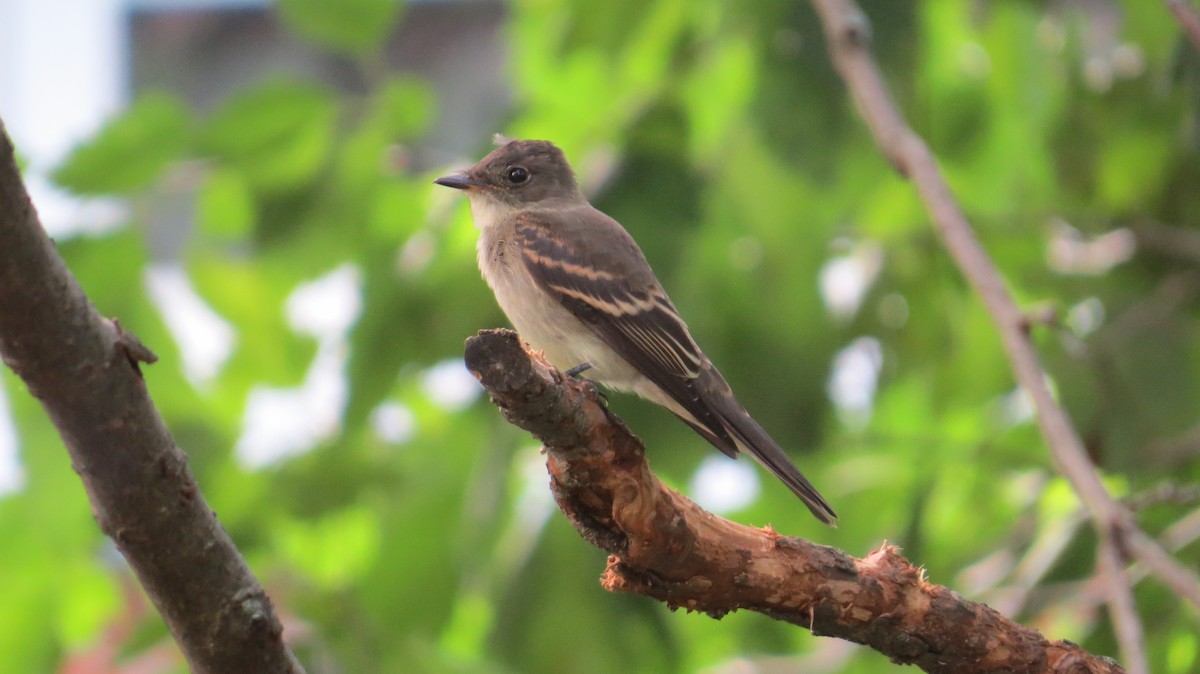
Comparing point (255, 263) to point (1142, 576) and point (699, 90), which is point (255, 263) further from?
point (1142, 576)

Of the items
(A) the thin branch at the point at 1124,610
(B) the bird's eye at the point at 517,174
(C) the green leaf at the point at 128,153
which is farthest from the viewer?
(B) the bird's eye at the point at 517,174

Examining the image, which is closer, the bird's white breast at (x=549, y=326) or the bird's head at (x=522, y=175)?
the bird's white breast at (x=549, y=326)

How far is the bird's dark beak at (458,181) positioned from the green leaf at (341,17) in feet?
1.84

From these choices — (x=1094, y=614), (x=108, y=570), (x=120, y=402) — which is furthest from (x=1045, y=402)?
(x=108, y=570)

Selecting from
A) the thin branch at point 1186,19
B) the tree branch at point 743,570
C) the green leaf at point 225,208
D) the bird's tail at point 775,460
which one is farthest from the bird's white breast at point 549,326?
the thin branch at point 1186,19

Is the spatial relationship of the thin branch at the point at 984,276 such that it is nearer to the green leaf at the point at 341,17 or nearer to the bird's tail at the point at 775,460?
the bird's tail at the point at 775,460

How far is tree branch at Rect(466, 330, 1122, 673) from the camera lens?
7.82 feet

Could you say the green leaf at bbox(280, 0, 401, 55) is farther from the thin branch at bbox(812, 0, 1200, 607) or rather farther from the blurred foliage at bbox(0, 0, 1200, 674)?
the thin branch at bbox(812, 0, 1200, 607)

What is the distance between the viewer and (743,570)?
8.03 feet

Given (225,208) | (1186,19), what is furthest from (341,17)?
(1186,19)

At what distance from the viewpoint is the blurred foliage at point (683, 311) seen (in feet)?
13.7

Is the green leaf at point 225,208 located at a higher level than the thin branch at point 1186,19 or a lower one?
higher

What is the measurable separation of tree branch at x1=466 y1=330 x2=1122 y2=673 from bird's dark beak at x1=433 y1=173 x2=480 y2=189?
6.85 feet

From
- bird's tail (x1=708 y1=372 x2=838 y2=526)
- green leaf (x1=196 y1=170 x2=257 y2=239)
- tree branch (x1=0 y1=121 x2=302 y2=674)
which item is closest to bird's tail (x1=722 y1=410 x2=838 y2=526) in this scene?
bird's tail (x1=708 y1=372 x2=838 y2=526)
